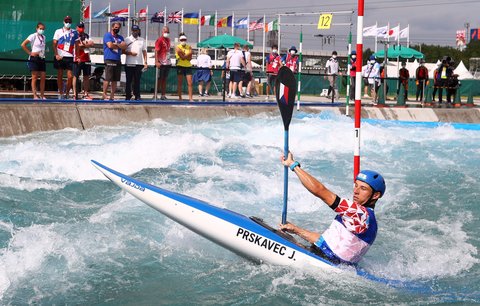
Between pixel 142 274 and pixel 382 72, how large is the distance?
1932 centimetres

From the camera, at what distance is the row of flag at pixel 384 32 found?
40.9 m

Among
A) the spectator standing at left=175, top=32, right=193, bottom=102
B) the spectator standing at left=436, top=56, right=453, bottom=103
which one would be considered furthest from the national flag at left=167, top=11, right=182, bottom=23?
the spectator standing at left=175, top=32, right=193, bottom=102

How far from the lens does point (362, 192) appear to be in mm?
6055

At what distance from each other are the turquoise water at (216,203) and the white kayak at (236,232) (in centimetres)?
10

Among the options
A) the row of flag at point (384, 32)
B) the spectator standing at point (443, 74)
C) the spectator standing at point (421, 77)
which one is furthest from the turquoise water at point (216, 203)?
the row of flag at point (384, 32)

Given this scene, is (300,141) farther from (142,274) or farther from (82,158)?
(142,274)

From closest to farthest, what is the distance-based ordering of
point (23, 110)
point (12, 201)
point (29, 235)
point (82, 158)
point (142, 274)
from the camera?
1. point (142, 274)
2. point (29, 235)
3. point (12, 201)
4. point (82, 158)
5. point (23, 110)

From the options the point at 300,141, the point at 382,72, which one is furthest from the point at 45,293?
the point at 382,72

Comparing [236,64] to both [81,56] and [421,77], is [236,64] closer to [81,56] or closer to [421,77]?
[81,56]

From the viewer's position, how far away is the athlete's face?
237 inches

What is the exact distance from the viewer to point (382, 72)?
965 inches

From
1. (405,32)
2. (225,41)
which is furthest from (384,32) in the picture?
(225,41)

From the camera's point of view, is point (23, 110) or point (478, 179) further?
point (23, 110)

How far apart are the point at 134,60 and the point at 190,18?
33125mm
